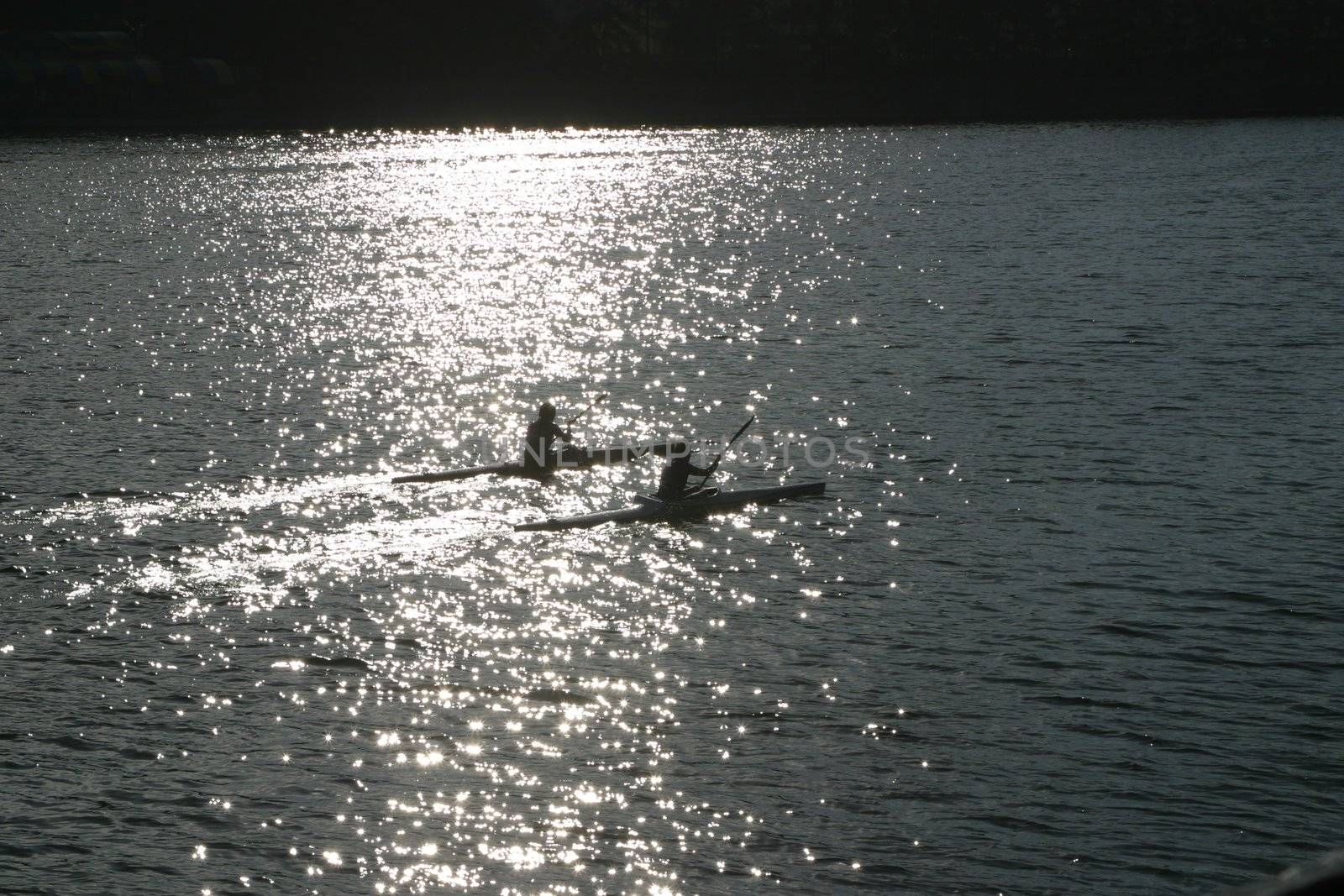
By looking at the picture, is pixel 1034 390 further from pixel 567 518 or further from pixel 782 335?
pixel 567 518

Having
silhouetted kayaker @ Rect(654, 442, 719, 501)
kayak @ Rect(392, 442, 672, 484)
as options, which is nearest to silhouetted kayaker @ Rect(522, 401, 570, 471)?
kayak @ Rect(392, 442, 672, 484)

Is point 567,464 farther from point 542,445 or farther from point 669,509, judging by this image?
point 669,509

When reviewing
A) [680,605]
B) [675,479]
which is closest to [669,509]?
[675,479]

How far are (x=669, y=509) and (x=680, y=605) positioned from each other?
5.42 m

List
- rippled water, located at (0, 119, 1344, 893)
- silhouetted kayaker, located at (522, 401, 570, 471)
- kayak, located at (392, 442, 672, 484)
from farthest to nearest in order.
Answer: silhouetted kayaker, located at (522, 401, 570, 471)
kayak, located at (392, 442, 672, 484)
rippled water, located at (0, 119, 1344, 893)

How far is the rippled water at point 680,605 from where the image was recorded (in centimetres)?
2116

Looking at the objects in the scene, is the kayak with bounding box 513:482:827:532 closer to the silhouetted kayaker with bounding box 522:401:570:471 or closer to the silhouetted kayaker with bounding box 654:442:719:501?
the silhouetted kayaker with bounding box 654:442:719:501

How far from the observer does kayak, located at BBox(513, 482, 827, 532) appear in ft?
114

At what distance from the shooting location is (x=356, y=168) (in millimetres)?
166000

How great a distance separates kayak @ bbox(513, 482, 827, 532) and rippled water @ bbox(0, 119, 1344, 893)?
1.18 feet

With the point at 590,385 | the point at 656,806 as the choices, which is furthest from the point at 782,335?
the point at 656,806

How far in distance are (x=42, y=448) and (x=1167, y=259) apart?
62816mm

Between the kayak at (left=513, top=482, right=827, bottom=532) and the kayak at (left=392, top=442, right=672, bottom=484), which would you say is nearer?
the kayak at (left=513, top=482, right=827, bottom=532)

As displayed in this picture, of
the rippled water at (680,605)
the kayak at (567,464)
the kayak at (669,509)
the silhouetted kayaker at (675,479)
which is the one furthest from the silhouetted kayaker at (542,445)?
the silhouetted kayaker at (675,479)
